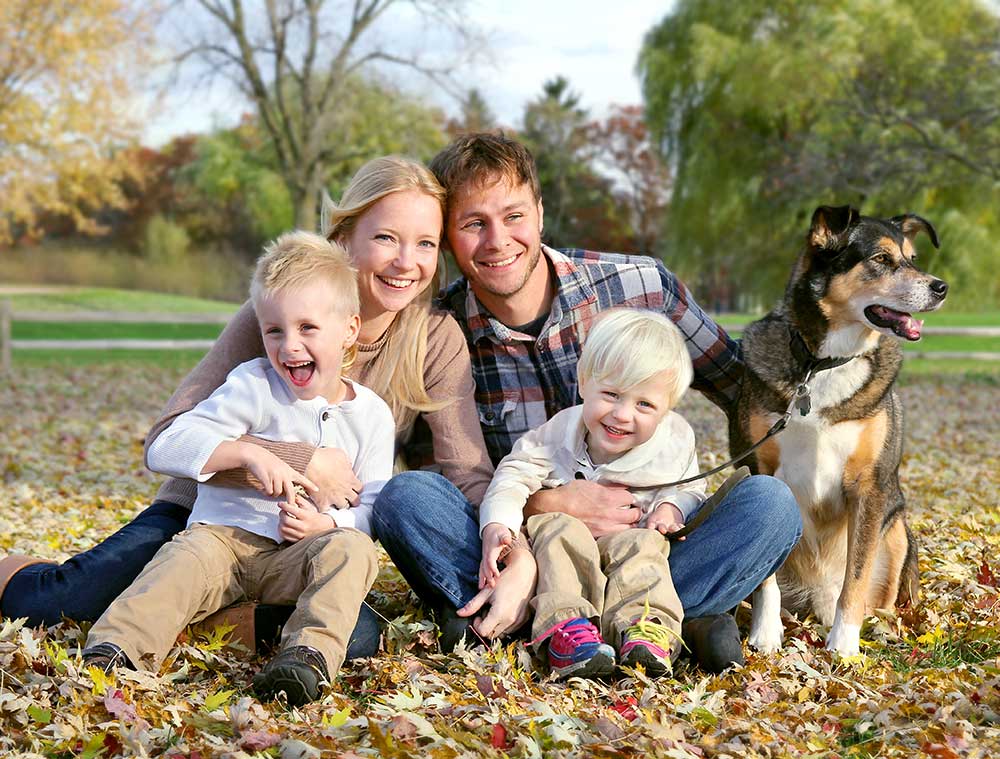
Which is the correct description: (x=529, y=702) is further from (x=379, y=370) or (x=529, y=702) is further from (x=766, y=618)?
(x=379, y=370)

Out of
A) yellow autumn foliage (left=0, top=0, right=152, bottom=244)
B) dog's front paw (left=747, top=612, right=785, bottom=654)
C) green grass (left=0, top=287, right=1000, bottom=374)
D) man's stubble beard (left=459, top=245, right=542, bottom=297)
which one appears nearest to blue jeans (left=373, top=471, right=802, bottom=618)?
dog's front paw (left=747, top=612, right=785, bottom=654)

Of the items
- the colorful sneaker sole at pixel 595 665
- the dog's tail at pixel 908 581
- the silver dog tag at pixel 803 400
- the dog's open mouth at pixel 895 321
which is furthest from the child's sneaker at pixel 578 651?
the dog's open mouth at pixel 895 321

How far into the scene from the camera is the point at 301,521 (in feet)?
11.3

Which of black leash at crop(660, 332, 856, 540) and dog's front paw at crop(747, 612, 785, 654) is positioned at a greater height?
black leash at crop(660, 332, 856, 540)

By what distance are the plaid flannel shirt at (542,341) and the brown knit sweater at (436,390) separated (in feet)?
0.48

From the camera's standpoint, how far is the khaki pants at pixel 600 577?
329 cm

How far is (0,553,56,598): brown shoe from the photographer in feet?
12.5

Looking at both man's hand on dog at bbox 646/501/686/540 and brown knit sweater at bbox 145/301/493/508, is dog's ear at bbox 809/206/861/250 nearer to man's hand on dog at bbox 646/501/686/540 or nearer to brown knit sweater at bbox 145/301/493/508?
man's hand on dog at bbox 646/501/686/540

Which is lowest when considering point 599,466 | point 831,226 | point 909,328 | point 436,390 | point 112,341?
point 112,341

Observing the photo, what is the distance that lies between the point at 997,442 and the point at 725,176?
14.9m

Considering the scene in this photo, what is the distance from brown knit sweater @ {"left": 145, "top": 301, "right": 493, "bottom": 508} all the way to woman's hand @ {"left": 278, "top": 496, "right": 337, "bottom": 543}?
1.84ft

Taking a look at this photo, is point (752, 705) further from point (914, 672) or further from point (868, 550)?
point (868, 550)

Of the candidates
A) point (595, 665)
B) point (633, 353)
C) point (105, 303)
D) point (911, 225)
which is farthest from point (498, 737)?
point (105, 303)

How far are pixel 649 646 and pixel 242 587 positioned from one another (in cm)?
138
